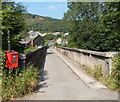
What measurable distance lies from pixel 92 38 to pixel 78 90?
631 inches

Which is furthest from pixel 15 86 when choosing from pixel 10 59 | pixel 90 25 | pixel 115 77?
pixel 90 25

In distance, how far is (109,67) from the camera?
6176mm

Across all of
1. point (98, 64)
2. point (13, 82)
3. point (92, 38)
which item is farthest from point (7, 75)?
point (92, 38)

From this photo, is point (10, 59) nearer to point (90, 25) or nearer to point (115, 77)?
point (115, 77)

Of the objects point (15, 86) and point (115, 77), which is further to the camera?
point (115, 77)

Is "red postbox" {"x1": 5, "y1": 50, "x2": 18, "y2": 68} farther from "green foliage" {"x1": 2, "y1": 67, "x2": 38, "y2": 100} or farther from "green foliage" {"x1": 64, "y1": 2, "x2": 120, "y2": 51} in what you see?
"green foliage" {"x1": 64, "y1": 2, "x2": 120, "y2": 51}

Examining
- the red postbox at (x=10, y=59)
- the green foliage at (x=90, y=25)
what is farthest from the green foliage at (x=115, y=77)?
the green foliage at (x=90, y=25)

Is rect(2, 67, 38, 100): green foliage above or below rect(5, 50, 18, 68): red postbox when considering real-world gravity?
below

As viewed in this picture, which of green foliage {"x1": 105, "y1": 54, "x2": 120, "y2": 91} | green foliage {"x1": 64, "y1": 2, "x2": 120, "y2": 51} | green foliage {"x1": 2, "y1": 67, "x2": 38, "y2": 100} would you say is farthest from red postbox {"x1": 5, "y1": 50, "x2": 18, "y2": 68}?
green foliage {"x1": 64, "y1": 2, "x2": 120, "y2": 51}

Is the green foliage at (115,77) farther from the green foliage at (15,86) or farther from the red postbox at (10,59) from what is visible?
the red postbox at (10,59)

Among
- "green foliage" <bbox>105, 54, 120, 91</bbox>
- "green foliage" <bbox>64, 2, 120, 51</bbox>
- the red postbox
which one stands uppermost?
"green foliage" <bbox>64, 2, 120, 51</bbox>

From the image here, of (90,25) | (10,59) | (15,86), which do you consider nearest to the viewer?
(15,86)

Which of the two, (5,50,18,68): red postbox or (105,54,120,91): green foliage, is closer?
(5,50,18,68): red postbox

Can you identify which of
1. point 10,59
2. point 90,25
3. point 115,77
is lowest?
point 115,77
